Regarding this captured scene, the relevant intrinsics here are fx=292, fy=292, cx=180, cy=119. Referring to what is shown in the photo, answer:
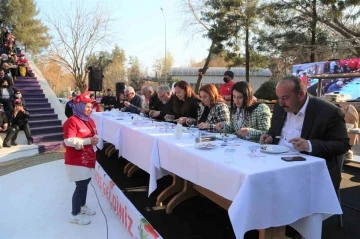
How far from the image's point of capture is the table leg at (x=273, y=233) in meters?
2.02

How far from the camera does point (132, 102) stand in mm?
6387

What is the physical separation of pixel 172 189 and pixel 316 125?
1.67m

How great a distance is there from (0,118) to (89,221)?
18.6ft

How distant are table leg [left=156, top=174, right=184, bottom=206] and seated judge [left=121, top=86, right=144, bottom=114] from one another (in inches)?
118

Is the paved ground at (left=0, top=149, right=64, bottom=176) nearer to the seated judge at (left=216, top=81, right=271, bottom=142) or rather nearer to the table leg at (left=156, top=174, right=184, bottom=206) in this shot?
the table leg at (left=156, top=174, right=184, bottom=206)

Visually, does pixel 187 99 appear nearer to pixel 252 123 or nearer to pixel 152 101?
pixel 252 123

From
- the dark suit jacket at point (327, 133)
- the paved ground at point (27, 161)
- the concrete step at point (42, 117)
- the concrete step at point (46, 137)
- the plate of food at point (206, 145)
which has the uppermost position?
the dark suit jacket at point (327, 133)

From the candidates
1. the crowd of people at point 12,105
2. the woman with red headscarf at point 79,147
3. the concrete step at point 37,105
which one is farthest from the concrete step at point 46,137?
the woman with red headscarf at point 79,147

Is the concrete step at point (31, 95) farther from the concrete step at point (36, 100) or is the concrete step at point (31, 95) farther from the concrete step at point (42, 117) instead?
the concrete step at point (42, 117)

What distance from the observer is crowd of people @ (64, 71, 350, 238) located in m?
2.19

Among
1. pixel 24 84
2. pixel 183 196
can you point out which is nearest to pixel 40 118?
pixel 24 84

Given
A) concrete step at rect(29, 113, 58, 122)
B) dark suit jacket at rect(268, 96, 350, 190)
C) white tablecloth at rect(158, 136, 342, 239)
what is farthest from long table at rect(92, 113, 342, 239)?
concrete step at rect(29, 113, 58, 122)

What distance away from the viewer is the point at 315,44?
13836 mm

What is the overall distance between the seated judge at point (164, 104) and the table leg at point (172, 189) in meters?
1.69
